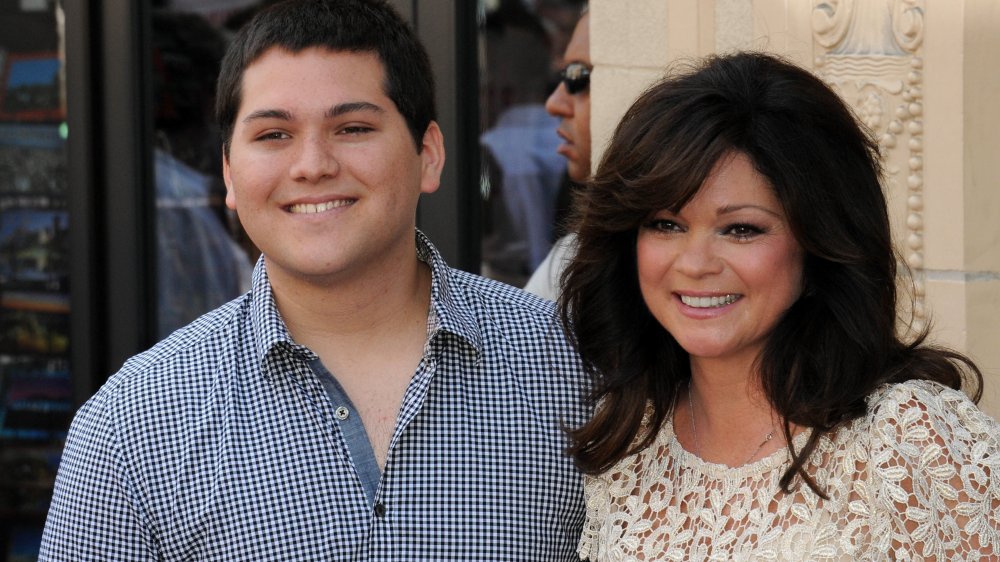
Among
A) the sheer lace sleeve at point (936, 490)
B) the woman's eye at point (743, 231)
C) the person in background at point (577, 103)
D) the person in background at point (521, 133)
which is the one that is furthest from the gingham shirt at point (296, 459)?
the person in background at point (521, 133)

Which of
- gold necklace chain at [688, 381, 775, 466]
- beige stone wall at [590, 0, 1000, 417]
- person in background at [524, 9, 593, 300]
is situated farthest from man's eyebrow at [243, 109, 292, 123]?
person in background at [524, 9, 593, 300]

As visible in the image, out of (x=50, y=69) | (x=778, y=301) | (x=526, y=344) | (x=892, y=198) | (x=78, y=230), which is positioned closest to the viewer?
(x=778, y=301)

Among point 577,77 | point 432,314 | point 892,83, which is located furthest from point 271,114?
point 577,77

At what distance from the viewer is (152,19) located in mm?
4699

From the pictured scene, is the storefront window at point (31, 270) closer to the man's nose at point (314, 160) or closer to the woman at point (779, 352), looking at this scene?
the man's nose at point (314, 160)

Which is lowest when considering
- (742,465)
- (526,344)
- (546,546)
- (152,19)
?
(546,546)

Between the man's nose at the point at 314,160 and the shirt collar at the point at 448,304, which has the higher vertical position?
the man's nose at the point at 314,160

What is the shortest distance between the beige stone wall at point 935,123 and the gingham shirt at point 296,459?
93cm

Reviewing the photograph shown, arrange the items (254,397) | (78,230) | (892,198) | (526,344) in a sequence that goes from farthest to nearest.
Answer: (78,230), (892,198), (526,344), (254,397)

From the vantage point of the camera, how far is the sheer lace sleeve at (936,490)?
2115mm

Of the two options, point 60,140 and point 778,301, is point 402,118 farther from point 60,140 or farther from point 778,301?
point 60,140

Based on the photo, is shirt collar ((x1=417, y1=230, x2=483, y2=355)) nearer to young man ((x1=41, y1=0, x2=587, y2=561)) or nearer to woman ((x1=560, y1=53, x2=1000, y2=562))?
young man ((x1=41, y1=0, x2=587, y2=561))

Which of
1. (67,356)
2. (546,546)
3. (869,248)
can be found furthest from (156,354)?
(67,356)

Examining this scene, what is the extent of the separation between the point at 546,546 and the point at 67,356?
268 centimetres
